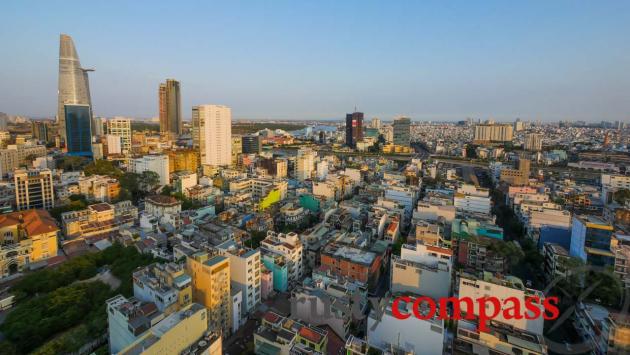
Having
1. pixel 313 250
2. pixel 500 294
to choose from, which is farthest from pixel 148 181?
pixel 500 294

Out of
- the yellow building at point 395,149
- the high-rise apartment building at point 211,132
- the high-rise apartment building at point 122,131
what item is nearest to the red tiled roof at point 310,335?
the high-rise apartment building at point 211,132

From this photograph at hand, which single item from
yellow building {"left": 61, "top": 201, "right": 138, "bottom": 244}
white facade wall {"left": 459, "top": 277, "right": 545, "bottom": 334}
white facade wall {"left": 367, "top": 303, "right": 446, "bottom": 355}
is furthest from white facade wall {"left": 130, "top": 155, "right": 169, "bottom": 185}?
white facade wall {"left": 459, "top": 277, "right": 545, "bottom": 334}

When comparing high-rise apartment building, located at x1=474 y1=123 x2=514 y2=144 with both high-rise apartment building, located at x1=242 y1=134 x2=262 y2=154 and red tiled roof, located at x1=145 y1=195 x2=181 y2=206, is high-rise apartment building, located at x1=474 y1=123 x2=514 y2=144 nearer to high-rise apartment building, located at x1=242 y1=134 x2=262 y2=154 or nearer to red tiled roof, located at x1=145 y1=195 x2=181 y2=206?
high-rise apartment building, located at x1=242 y1=134 x2=262 y2=154

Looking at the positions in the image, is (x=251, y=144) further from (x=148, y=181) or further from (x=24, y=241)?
(x=24, y=241)

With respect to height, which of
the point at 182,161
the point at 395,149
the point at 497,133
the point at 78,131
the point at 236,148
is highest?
the point at 497,133

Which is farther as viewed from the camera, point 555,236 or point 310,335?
point 555,236

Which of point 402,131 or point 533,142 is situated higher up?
point 402,131
